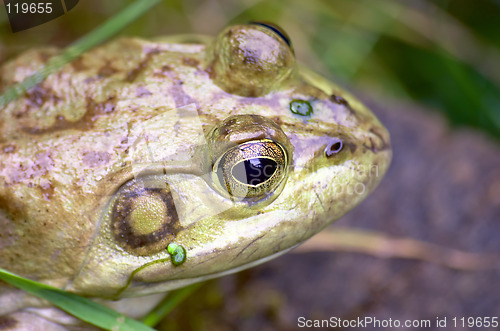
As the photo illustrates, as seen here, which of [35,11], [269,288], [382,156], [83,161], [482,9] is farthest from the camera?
[482,9]

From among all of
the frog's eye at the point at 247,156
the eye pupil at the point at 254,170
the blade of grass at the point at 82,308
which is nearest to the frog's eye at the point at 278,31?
the frog's eye at the point at 247,156

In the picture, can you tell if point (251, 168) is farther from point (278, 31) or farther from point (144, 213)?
point (278, 31)

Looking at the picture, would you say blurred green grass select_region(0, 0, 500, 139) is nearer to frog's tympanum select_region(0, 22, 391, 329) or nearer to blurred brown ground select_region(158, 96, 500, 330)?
blurred brown ground select_region(158, 96, 500, 330)

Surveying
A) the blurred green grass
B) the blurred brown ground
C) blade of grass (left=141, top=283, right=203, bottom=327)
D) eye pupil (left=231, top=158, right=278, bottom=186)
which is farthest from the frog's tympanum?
the blurred green grass

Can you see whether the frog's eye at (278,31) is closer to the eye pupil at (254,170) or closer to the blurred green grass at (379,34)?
the eye pupil at (254,170)

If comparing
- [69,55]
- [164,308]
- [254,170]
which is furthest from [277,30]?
[164,308]

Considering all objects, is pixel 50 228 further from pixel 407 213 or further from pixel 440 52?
pixel 440 52

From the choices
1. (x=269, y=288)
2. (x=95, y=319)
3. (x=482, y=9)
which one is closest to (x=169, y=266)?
(x=95, y=319)

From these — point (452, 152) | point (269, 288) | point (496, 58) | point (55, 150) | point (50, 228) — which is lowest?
point (269, 288)
